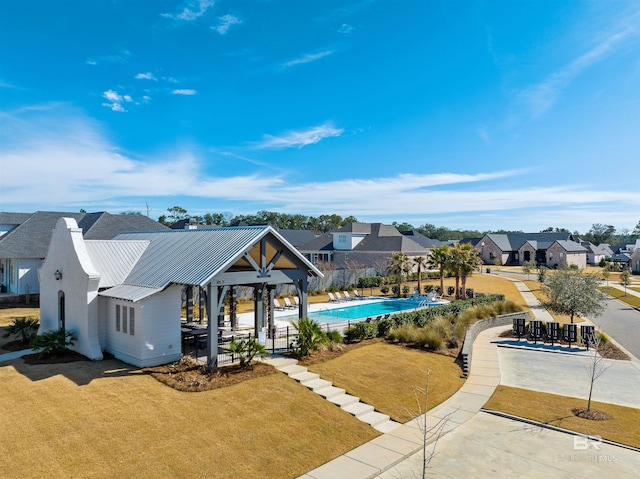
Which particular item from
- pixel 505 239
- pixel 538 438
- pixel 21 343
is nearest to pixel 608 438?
pixel 538 438

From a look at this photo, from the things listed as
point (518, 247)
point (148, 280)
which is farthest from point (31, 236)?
point (518, 247)

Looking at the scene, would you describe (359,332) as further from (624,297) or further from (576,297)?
(624,297)

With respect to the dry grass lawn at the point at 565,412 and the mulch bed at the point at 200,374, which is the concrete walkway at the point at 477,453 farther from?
the mulch bed at the point at 200,374

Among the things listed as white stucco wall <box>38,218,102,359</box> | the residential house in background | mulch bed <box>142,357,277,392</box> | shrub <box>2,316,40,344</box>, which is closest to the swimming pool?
mulch bed <box>142,357,277,392</box>

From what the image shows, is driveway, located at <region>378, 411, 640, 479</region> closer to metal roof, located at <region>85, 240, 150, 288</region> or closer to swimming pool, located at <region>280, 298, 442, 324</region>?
metal roof, located at <region>85, 240, 150, 288</region>

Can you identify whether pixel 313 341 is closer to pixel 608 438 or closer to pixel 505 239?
pixel 608 438

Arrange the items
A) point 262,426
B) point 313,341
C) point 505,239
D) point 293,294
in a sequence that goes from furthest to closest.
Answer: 1. point 505,239
2. point 293,294
3. point 313,341
4. point 262,426
